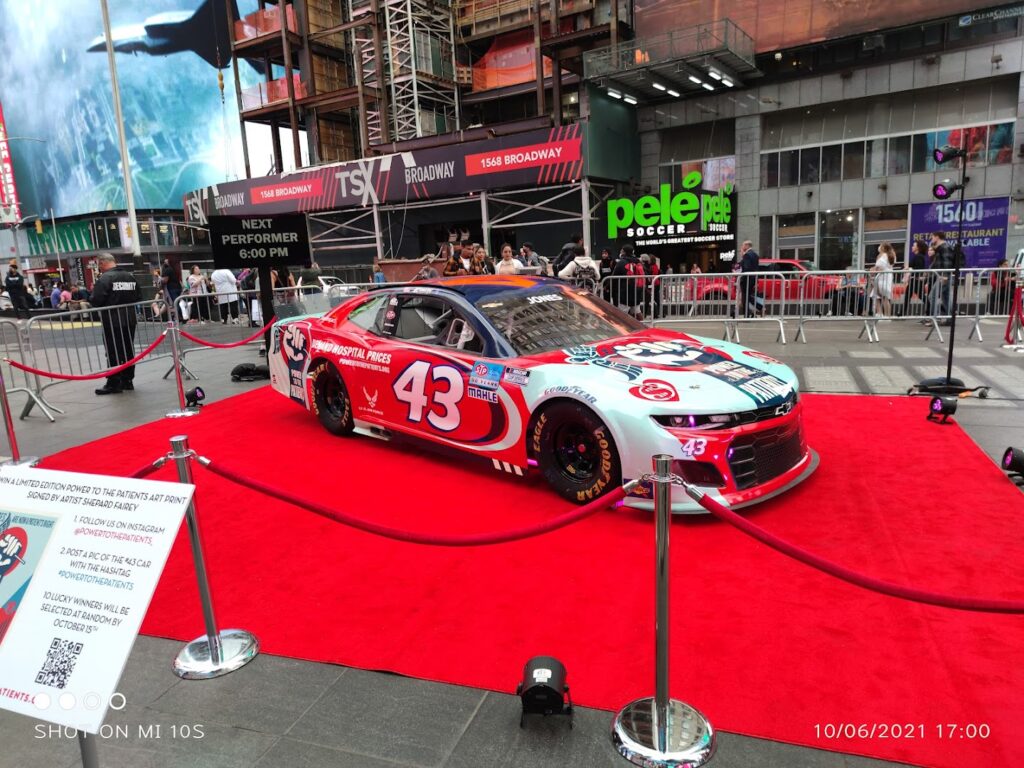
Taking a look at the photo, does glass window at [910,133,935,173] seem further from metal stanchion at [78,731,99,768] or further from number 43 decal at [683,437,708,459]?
metal stanchion at [78,731,99,768]

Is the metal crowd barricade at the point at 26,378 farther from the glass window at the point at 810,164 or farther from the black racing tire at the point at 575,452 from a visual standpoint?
the glass window at the point at 810,164

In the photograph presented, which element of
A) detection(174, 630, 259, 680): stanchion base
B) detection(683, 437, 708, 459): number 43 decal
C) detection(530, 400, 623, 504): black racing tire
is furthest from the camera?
detection(530, 400, 623, 504): black racing tire

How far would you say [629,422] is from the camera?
3.99 metres

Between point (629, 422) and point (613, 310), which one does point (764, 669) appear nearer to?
point (629, 422)

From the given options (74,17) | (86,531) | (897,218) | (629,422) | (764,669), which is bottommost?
(764,669)

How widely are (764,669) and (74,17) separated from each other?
7500 cm

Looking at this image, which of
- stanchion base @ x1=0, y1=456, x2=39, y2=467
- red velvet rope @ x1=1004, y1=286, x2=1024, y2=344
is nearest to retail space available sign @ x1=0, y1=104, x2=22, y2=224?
stanchion base @ x1=0, y1=456, x2=39, y2=467

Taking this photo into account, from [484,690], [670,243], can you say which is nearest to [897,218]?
[670,243]

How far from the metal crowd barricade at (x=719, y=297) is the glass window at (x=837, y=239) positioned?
1307 cm

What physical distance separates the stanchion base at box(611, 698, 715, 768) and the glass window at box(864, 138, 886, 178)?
2360 cm

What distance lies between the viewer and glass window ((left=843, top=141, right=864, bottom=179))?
21859 millimetres

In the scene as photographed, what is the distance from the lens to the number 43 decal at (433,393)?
4953mm

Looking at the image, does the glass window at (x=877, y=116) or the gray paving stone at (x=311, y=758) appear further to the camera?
the glass window at (x=877, y=116)

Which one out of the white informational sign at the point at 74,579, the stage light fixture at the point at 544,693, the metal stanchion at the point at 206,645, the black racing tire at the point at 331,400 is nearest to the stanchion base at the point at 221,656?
the metal stanchion at the point at 206,645
